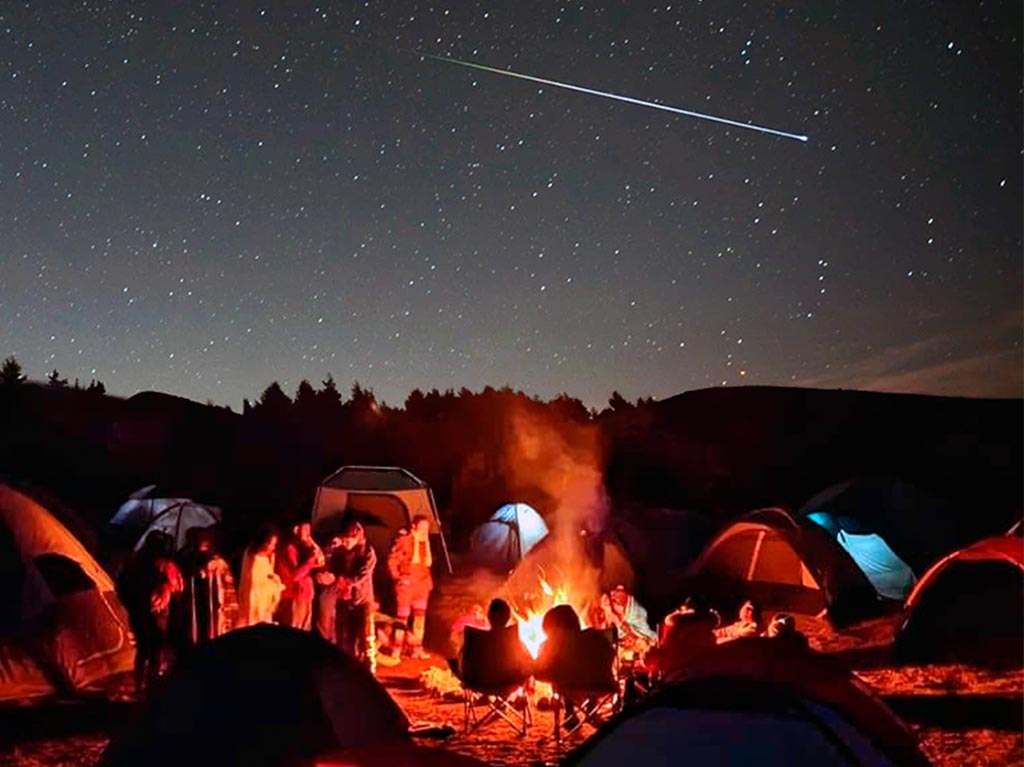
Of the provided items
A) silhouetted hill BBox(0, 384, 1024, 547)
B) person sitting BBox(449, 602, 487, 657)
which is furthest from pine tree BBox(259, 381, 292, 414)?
person sitting BBox(449, 602, 487, 657)

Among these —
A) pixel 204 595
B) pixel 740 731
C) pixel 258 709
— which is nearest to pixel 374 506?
pixel 204 595

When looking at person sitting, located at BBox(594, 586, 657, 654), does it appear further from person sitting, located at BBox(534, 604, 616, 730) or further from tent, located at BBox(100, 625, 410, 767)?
tent, located at BBox(100, 625, 410, 767)

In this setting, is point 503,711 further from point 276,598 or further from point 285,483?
point 285,483

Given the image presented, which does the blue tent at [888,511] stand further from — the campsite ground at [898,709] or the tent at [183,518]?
the tent at [183,518]

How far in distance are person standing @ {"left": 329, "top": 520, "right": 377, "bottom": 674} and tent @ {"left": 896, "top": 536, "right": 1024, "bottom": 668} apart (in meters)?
5.08

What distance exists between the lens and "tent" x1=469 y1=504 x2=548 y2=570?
54.1 feet

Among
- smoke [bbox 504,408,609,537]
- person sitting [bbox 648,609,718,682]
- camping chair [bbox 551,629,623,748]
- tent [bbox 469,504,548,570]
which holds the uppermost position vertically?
smoke [bbox 504,408,609,537]

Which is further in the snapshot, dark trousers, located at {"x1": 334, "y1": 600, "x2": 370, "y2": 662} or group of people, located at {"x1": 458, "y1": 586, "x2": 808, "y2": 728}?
dark trousers, located at {"x1": 334, "y1": 600, "x2": 370, "y2": 662}

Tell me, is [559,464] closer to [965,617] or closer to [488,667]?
[965,617]

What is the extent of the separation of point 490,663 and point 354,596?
229cm

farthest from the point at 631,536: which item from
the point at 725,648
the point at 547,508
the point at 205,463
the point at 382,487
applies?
the point at 205,463

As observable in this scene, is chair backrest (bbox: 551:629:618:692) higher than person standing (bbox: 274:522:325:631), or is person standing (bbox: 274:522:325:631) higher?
person standing (bbox: 274:522:325:631)

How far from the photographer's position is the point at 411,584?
10508 mm

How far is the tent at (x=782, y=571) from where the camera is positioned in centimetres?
1165
